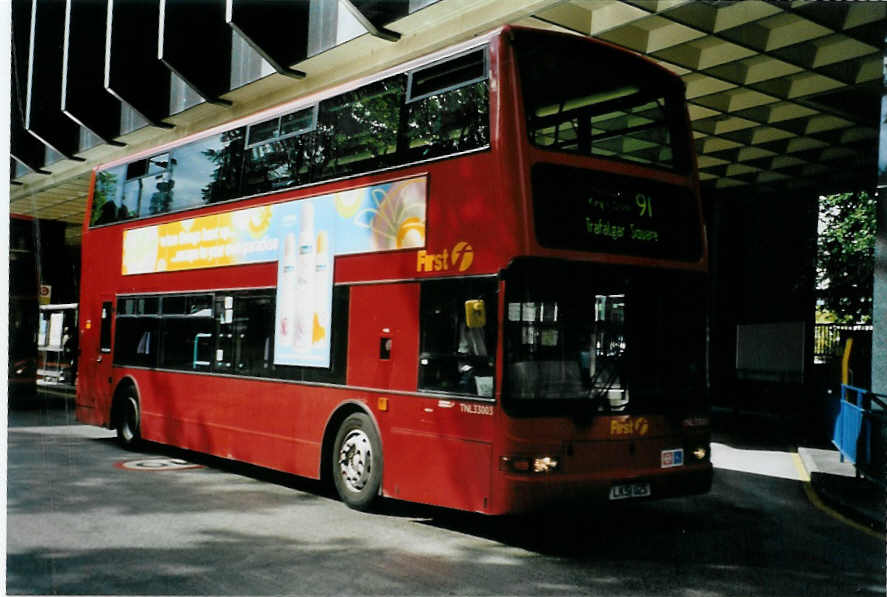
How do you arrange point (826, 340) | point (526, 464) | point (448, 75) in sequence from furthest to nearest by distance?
point (826, 340) → point (448, 75) → point (526, 464)

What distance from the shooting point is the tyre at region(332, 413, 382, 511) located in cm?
745

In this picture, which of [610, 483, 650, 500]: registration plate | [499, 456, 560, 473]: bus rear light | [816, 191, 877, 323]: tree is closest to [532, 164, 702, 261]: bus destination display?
[499, 456, 560, 473]: bus rear light

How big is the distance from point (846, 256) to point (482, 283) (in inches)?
626

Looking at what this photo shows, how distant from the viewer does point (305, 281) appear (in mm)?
8477

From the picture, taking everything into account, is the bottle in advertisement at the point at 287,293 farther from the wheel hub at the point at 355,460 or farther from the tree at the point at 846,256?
the tree at the point at 846,256

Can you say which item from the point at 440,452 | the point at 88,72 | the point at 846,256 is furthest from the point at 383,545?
the point at 846,256

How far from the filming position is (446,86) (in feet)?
22.9

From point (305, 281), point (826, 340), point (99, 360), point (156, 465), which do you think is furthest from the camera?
point (826, 340)

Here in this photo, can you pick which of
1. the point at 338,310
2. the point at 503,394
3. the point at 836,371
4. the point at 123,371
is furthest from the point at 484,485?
the point at 836,371

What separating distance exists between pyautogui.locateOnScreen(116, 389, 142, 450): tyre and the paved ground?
2078 mm

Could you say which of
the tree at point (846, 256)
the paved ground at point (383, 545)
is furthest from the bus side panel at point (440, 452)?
the tree at point (846, 256)

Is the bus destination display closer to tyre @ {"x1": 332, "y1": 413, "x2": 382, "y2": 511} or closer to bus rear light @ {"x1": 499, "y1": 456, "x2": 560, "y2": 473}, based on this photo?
bus rear light @ {"x1": 499, "y1": 456, "x2": 560, "y2": 473}

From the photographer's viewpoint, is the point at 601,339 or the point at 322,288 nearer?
the point at 601,339

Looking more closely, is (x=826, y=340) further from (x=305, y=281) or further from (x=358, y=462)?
(x=358, y=462)
